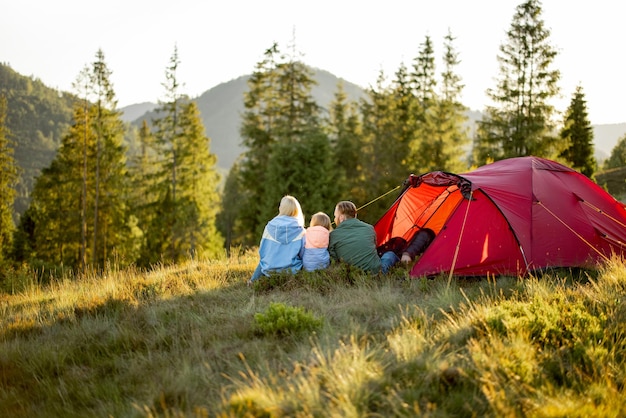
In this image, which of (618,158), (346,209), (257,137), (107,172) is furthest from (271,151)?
(618,158)

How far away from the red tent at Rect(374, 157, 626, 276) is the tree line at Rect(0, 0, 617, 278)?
15.8 meters

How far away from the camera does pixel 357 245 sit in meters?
7.19

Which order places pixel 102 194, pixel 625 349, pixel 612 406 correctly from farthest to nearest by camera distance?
pixel 102 194, pixel 625 349, pixel 612 406

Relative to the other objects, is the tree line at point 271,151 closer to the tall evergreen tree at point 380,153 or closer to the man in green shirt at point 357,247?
the tall evergreen tree at point 380,153

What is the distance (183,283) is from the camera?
290 inches

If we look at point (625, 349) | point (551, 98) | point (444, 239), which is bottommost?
point (625, 349)

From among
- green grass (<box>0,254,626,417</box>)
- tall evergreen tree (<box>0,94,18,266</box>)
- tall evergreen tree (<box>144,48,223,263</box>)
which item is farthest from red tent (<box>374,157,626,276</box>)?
tall evergreen tree (<box>0,94,18,266</box>)

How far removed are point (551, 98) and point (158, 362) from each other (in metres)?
24.0

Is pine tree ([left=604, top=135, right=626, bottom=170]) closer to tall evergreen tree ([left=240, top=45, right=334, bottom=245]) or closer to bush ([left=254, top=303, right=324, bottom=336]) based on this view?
tall evergreen tree ([left=240, top=45, right=334, bottom=245])

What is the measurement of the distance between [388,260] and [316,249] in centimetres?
121

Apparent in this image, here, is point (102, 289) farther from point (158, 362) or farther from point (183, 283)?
point (158, 362)

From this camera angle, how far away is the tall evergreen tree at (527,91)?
2264 centimetres

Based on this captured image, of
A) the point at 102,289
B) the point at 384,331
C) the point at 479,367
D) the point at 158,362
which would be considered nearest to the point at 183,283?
the point at 102,289

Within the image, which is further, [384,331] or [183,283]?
[183,283]
